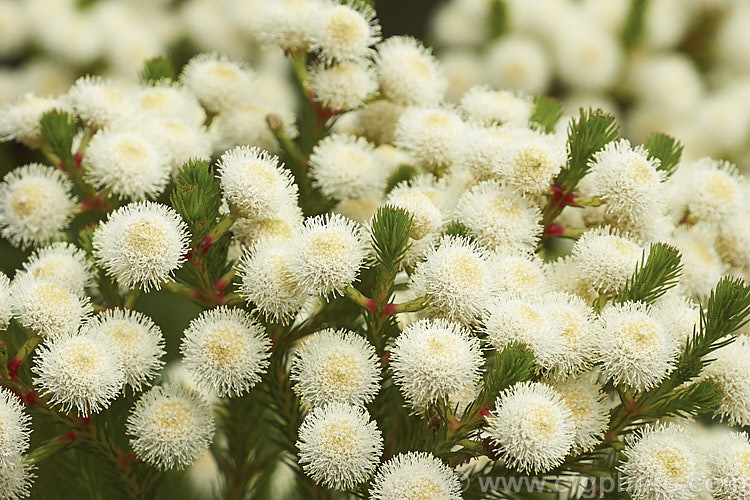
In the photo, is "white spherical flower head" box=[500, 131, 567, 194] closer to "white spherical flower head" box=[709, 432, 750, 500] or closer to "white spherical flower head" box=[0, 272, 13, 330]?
"white spherical flower head" box=[709, 432, 750, 500]

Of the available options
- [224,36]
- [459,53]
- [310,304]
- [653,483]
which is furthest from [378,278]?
[224,36]

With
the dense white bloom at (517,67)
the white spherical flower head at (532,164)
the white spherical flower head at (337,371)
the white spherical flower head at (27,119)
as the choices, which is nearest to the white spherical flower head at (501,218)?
the white spherical flower head at (532,164)

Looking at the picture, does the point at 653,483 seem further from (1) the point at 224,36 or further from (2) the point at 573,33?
(1) the point at 224,36

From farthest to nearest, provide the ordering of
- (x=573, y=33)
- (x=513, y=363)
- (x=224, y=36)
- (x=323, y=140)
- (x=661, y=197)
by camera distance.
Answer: (x=224, y=36) → (x=573, y=33) → (x=323, y=140) → (x=661, y=197) → (x=513, y=363)

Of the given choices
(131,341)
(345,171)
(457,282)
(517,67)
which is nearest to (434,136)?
(345,171)

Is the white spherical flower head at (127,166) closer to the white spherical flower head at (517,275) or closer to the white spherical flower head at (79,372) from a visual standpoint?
the white spherical flower head at (79,372)

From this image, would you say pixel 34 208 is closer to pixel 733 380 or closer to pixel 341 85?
pixel 341 85
